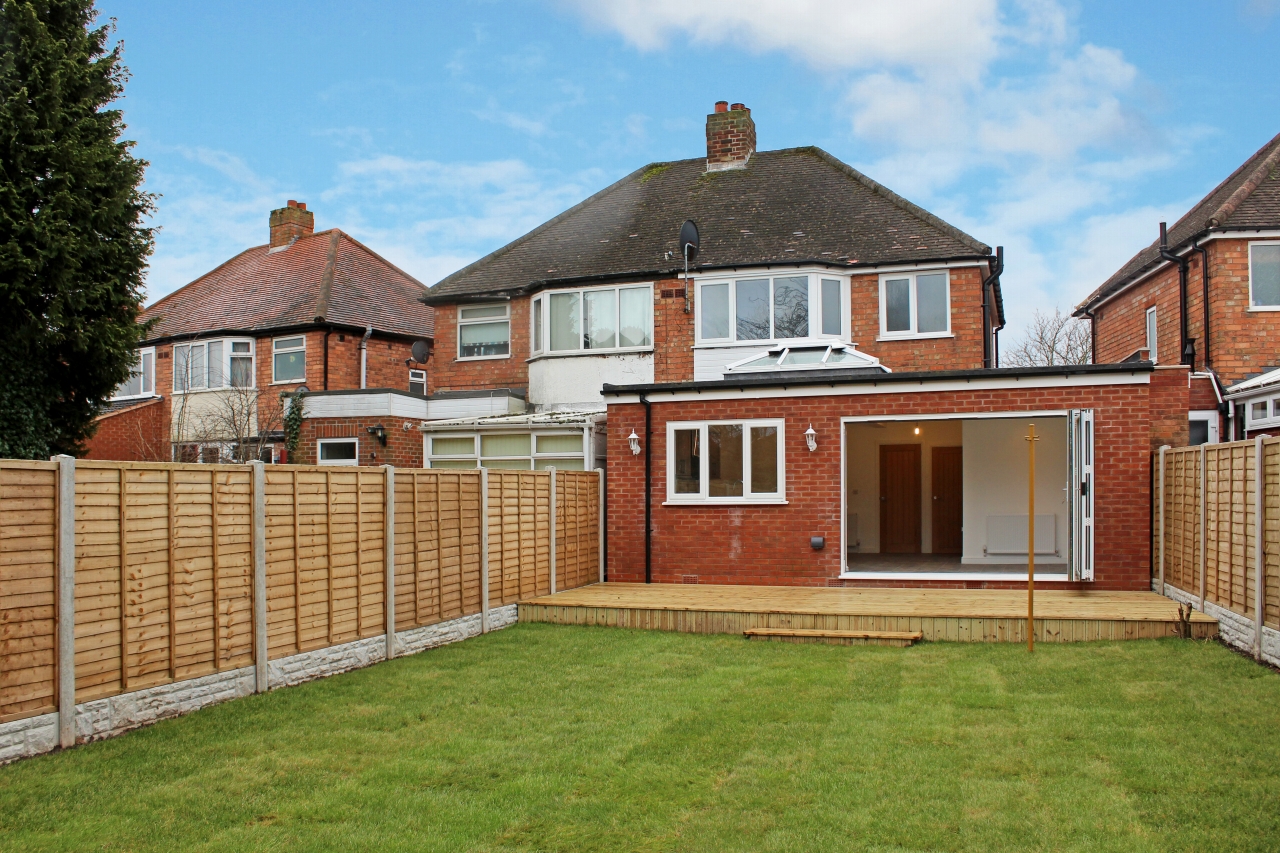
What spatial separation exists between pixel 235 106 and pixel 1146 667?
13.0 metres

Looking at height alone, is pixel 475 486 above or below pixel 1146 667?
above

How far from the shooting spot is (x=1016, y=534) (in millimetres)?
15000

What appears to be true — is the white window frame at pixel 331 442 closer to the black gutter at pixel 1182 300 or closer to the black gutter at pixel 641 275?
the black gutter at pixel 641 275

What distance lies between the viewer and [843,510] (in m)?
14.0

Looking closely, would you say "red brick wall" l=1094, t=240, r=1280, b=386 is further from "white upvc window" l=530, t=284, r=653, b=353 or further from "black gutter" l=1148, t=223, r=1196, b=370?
"white upvc window" l=530, t=284, r=653, b=353

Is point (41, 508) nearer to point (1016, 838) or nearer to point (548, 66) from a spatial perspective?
point (1016, 838)

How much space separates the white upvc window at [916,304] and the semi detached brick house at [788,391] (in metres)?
0.05

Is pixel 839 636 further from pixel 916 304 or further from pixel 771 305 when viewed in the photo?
pixel 916 304

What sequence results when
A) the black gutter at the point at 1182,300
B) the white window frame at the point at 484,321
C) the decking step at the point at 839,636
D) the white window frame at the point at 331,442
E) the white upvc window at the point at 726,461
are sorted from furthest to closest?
the white window frame at the point at 484,321, the white window frame at the point at 331,442, the black gutter at the point at 1182,300, the white upvc window at the point at 726,461, the decking step at the point at 839,636

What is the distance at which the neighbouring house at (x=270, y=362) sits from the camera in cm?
2414

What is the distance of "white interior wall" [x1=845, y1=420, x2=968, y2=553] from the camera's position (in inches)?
713

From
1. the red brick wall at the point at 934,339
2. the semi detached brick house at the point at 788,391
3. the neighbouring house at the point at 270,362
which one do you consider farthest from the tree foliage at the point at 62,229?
the red brick wall at the point at 934,339

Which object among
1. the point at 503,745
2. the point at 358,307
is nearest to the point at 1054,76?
the point at 503,745

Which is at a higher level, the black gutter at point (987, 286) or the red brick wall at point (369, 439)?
the black gutter at point (987, 286)
